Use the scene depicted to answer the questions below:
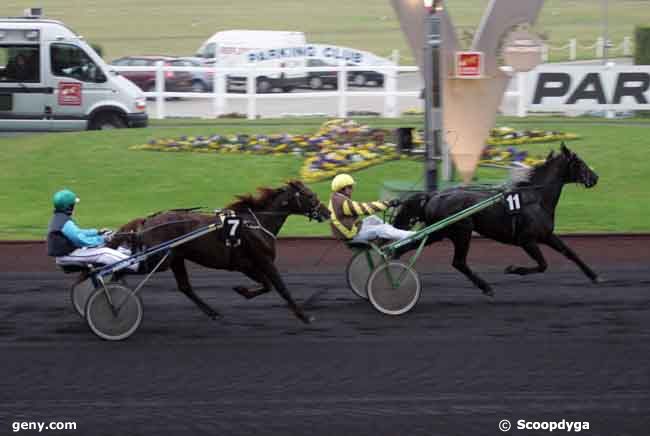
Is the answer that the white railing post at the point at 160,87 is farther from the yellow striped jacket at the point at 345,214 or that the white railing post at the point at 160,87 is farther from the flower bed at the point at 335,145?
the yellow striped jacket at the point at 345,214

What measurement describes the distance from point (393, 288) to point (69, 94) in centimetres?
1247

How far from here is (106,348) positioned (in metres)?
8.47

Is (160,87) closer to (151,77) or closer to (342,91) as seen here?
(342,91)

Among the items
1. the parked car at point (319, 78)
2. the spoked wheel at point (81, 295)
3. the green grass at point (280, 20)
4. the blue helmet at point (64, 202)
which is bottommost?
the spoked wheel at point (81, 295)

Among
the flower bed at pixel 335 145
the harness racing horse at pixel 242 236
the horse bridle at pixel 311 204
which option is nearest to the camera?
the harness racing horse at pixel 242 236

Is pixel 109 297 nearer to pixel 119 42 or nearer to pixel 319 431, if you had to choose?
pixel 319 431

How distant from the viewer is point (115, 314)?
866 cm

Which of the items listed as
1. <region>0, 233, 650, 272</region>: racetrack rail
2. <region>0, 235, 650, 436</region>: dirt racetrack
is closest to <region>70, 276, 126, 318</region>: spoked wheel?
<region>0, 235, 650, 436</region>: dirt racetrack

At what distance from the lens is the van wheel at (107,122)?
20438 mm

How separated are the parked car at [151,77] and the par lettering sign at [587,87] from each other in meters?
10.2

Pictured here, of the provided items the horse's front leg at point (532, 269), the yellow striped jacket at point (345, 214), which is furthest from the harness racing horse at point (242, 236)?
the horse's front leg at point (532, 269)

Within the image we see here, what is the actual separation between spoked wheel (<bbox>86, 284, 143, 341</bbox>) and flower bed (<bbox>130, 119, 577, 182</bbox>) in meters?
7.72

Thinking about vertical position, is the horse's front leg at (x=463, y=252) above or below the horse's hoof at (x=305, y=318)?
above

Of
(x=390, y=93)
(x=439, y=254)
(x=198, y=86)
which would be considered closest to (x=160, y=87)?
(x=390, y=93)
